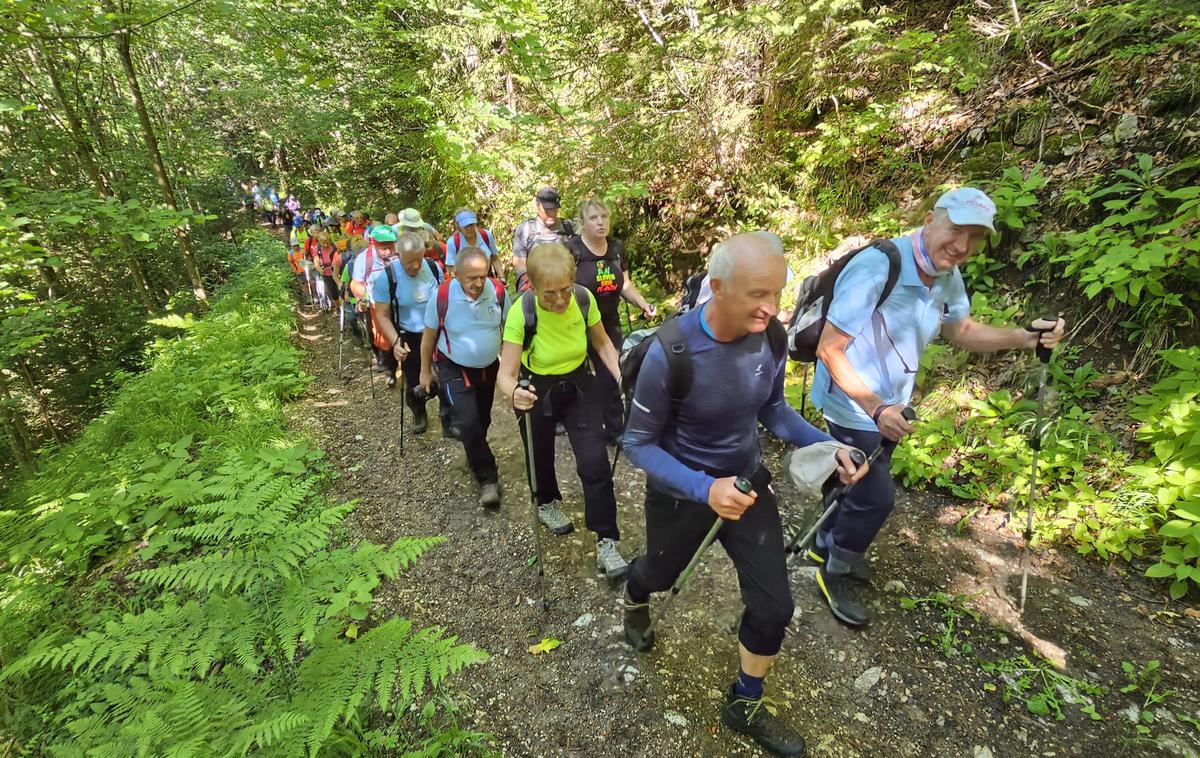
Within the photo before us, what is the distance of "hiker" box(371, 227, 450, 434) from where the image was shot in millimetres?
6000

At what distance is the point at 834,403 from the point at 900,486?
2093 mm

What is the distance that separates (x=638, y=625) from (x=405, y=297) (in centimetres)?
461

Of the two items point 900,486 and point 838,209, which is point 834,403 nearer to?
point 900,486

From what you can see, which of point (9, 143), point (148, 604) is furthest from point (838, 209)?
point (9, 143)

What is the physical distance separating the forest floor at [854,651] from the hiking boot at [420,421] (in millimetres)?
2598

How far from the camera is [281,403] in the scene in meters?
7.81

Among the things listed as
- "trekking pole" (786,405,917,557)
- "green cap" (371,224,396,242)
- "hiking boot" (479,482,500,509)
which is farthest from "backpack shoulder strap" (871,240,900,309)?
"green cap" (371,224,396,242)

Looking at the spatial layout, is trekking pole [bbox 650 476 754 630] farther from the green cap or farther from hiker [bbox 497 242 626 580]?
the green cap

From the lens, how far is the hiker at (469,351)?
15.5 ft

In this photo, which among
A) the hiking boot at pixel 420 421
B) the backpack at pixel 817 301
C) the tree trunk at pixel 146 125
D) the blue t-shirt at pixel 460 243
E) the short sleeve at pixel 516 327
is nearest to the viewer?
the backpack at pixel 817 301

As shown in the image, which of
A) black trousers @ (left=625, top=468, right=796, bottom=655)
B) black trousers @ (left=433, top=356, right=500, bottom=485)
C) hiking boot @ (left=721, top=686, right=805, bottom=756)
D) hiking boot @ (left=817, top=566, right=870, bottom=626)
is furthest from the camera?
black trousers @ (left=433, top=356, right=500, bottom=485)

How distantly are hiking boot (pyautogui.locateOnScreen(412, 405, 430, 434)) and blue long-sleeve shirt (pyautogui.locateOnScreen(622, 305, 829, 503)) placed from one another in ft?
17.1

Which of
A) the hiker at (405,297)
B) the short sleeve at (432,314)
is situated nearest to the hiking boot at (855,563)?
the short sleeve at (432,314)

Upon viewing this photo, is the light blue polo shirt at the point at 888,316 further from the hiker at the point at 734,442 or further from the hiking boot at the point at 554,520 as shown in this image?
the hiking boot at the point at 554,520
